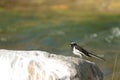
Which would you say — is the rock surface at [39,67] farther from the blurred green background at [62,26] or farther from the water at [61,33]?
the water at [61,33]

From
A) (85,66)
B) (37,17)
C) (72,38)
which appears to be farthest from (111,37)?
(85,66)

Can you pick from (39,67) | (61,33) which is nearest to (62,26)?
(61,33)

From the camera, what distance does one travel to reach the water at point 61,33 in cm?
1742

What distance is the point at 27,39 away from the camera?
20.0 m

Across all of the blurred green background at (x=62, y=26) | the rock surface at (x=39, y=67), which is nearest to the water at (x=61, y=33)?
the blurred green background at (x=62, y=26)

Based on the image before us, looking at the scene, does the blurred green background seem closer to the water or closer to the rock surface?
the water

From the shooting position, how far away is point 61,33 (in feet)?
68.2

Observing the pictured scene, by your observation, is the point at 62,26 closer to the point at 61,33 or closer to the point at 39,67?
the point at 61,33

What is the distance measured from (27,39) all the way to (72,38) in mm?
1751

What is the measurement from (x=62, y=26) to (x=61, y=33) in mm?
1580

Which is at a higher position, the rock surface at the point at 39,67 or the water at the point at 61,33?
the water at the point at 61,33

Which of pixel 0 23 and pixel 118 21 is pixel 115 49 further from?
pixel 0 23

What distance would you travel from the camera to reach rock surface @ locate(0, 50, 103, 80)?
7.79m

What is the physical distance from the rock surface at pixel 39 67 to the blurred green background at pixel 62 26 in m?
4.83
